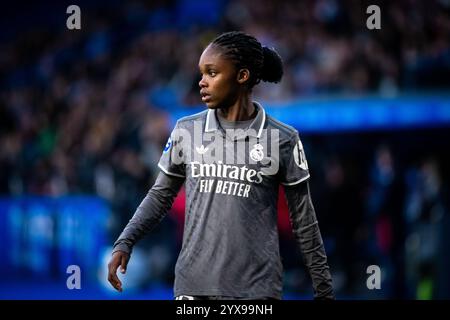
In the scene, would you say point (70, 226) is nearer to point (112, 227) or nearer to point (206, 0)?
point (112, 227)

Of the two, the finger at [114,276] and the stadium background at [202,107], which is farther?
the stadium background at [202,107]

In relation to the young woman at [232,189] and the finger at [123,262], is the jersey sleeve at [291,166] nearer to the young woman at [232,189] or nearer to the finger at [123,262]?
the young woman at [232,189]

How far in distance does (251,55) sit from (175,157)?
59 centimetres

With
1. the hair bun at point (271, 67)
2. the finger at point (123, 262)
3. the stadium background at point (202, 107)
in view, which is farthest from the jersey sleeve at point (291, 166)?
the stadium background at point (202, 107)

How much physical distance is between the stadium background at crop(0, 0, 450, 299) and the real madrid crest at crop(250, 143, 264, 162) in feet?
13.6

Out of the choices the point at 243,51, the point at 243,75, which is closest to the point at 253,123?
the point at 243,75

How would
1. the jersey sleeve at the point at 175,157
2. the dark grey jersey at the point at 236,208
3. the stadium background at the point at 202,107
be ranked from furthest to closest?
1. the stadium background at the point at 202,107
2. the jersey sleeve at the point at 175,157
3. the dark grey jersey at the point at 236,208

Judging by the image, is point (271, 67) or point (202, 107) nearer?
point (271, 67)

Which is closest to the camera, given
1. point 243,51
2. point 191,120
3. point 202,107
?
point 243,51

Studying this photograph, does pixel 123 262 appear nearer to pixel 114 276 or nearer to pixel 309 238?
pixel 114 276

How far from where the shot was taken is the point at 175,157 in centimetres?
438

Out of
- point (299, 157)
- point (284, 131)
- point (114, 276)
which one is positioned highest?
point (284, 131)

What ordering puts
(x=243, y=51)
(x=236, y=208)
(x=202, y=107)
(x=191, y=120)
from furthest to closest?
(x=202, y=107) < (x=191, y=120) < (x=243, y=51) < (x=236, y=208)

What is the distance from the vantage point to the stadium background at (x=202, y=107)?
9492 millimetres
